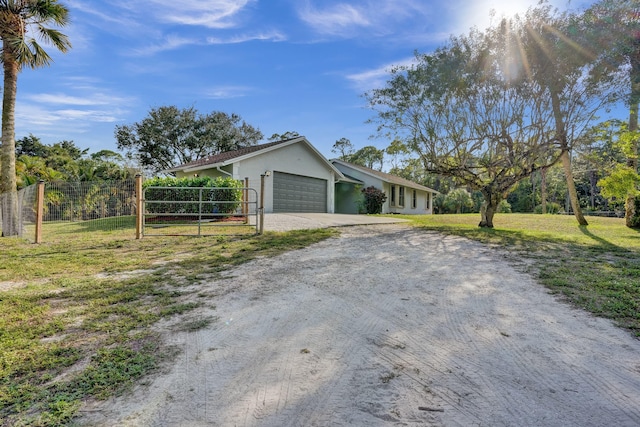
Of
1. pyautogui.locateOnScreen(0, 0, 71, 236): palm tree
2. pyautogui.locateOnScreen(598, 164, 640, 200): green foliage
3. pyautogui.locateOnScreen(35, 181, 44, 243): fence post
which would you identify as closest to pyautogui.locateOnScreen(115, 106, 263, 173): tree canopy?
pyautogui.locateOnScreen(0, 0, 71, 236): palm tree

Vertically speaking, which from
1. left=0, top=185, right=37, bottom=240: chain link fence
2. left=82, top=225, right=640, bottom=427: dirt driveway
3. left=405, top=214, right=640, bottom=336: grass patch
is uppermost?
left=0, top=185, right=37, bottom=240: chain link fence

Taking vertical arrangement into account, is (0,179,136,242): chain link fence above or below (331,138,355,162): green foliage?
below

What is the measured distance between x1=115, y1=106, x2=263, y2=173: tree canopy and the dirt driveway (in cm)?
2879

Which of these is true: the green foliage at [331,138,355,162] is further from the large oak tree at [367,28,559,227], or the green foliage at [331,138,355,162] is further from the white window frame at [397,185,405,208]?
the large oak tree at [367,28,559,227]

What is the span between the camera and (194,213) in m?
9.88

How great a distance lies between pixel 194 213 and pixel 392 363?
8.74 meters

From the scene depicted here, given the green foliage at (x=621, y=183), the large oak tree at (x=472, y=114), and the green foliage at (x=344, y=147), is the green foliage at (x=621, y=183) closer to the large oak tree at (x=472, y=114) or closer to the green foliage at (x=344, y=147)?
the large oak tree at (x=472, y=114)

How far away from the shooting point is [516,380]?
215 cm

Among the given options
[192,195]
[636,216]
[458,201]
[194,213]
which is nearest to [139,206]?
[194,213]

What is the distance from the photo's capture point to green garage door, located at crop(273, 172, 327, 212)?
16375 mm

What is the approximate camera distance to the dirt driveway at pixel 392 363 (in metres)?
1.84

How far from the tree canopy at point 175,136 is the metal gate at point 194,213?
66.1 ft

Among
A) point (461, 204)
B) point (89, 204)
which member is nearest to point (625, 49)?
point (89, 204)

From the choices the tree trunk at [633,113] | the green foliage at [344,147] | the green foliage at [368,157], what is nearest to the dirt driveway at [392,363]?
the tree trunk at [633,113]
